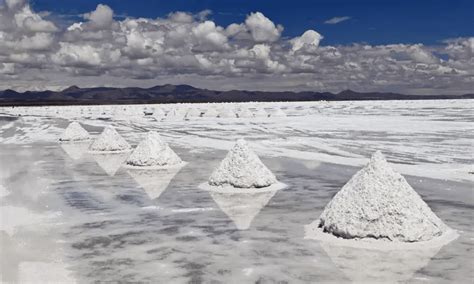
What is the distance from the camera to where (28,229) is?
11273mm

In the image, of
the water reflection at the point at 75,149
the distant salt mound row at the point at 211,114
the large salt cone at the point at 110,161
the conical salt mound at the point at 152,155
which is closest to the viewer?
the large salt cone at the point at 110,161

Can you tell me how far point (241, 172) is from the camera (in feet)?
52.0

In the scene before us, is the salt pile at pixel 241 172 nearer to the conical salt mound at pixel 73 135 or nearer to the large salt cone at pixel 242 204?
the large salt cone at pixel 242 204

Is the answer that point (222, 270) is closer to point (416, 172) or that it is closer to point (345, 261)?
point (345, 261)

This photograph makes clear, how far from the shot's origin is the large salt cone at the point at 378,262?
26.3 ft

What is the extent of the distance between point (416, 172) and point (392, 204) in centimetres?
946

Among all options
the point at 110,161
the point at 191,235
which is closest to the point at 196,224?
the point at 191,235

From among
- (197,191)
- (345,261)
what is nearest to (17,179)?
(197,191)

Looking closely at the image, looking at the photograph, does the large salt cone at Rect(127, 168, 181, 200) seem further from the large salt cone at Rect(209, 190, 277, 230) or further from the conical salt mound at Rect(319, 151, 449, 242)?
the conical salt mound at Rect(319, 151, 449, 242)

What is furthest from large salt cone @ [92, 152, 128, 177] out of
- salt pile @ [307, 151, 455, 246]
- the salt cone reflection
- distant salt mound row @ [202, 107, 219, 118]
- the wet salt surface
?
distant salt mound row @ [202, 107, 219, 118]

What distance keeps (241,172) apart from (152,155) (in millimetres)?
6358

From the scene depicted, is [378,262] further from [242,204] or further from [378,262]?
[242,204]

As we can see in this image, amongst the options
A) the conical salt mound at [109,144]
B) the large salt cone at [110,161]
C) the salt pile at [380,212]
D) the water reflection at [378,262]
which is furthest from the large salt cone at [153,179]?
the conical salt mound at [109,144]

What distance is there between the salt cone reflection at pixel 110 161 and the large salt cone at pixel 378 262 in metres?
12.2
